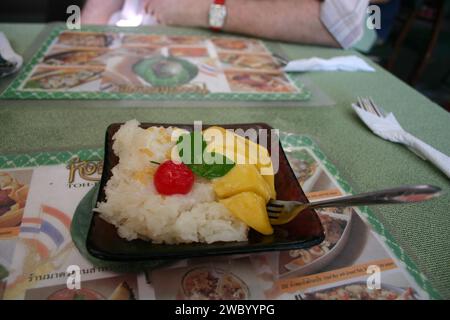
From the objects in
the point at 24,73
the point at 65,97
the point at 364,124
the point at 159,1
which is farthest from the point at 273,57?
the point at 24,73

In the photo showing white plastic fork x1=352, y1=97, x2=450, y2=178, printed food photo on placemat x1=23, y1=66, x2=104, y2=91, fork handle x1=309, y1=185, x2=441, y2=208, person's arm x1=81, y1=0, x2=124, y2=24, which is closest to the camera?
fork handle x1=309, y1=185, x2=441, y2=208

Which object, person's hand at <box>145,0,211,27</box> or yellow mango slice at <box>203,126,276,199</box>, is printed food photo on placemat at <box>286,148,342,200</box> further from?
person's hand at <box>145,0,211,27</box>

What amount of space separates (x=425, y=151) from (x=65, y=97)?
1.10m

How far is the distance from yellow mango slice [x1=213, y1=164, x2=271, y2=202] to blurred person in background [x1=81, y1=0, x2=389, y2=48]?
1.16 m

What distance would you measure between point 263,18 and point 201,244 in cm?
135

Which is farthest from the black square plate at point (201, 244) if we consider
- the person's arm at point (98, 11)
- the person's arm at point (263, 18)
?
the person's arm at point (98, 11)

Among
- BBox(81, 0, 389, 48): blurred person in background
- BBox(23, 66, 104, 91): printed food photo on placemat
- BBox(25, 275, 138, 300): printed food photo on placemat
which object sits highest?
BBox(81, 0, 389, 48): blurred person in background

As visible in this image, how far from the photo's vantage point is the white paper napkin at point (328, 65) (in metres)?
1.33

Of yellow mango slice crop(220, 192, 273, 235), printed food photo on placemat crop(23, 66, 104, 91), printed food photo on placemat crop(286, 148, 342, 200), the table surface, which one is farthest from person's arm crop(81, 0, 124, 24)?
yellow mango slice crop(220, 192, 273, 235)

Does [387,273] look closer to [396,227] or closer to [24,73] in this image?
[396,227]

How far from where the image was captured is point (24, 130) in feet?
2.87

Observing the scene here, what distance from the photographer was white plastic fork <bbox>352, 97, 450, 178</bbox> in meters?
0.90

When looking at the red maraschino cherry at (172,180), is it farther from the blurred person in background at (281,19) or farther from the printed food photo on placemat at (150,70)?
the blurred person in background at (281,19)
